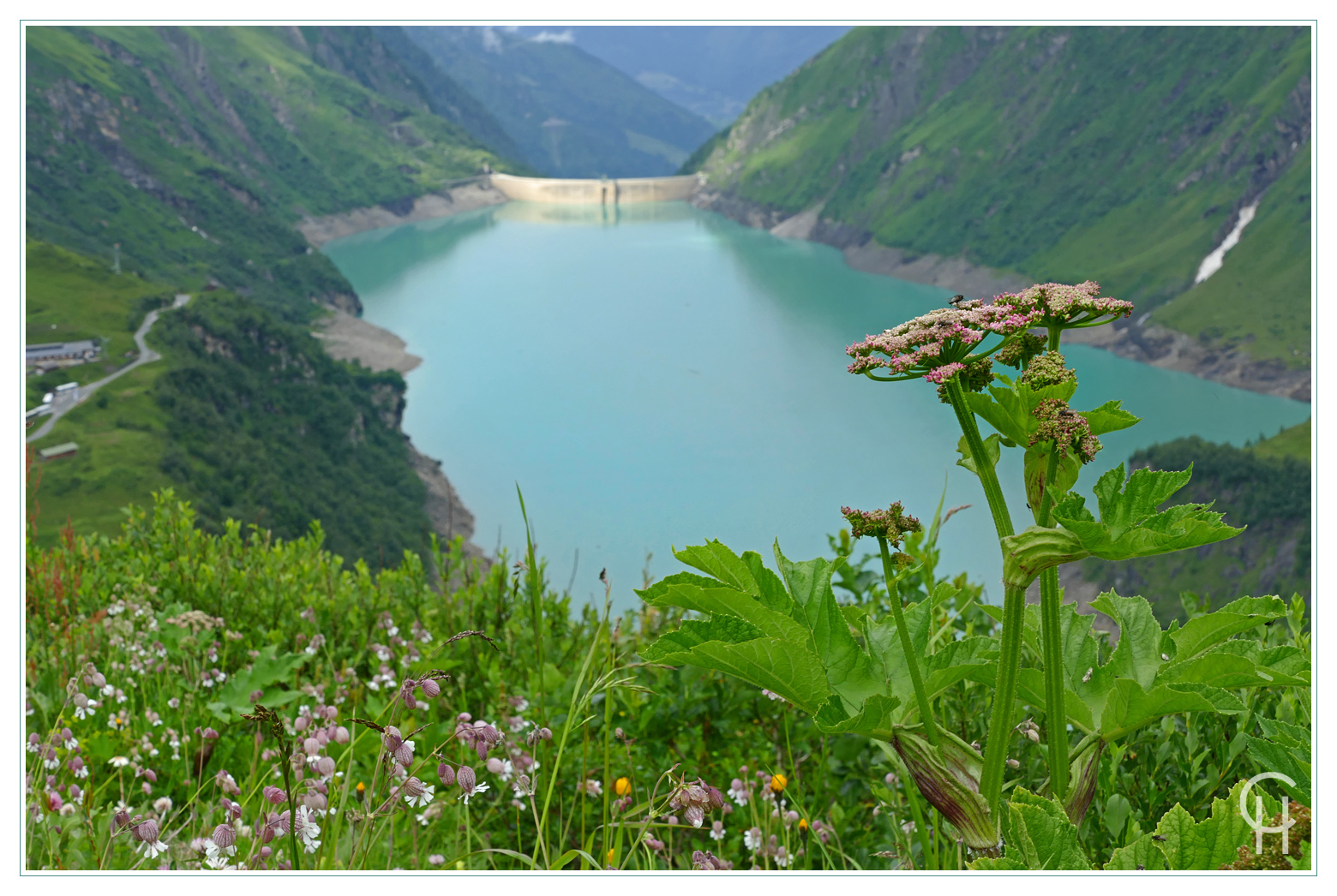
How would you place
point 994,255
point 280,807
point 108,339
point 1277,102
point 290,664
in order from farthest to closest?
1. point 994,255
2. point 1277,102
3. point 108,339
4. point 290,664
5. point 280,807

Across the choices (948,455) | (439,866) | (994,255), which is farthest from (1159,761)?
(994,255)

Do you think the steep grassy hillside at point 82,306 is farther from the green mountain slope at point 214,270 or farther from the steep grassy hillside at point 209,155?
the steep grassy hillside at point 209,155

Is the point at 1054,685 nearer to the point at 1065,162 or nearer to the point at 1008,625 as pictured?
the point at 1008,625

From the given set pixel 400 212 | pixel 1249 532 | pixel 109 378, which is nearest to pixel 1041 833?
pixel 1249 532

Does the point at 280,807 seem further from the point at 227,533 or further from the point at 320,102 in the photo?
the point at 320,102

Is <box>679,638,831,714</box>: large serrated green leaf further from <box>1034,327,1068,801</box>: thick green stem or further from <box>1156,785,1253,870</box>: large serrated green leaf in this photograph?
<box>1156,785,1253,870</box>: large serrated green leaf

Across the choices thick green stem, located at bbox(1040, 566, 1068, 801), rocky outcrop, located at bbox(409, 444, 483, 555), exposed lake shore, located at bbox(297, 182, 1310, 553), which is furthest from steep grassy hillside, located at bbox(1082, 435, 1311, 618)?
thick green stem, located at bbox(1040, 566, 1068, 801)
